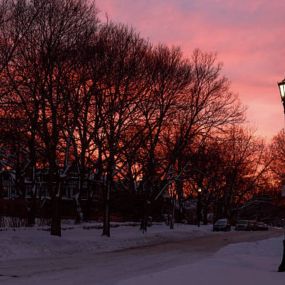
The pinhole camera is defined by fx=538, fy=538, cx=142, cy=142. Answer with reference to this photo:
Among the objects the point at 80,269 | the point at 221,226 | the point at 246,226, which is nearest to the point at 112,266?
the point at 80,269

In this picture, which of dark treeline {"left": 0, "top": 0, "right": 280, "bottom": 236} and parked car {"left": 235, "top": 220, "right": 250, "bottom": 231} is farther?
parked car {"left": 235, "top": 220, "right": 250, "bottom": 231}

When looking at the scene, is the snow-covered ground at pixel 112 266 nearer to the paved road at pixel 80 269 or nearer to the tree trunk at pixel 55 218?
the paved road at pixel 80 269

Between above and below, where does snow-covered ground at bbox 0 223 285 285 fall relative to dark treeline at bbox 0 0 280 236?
below

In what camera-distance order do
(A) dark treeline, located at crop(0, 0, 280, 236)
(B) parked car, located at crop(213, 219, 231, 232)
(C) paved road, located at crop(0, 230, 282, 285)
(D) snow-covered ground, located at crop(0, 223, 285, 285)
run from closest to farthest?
(D) snow-covered ground, located at crop(0, 223, 285, 285) < (C) paved road, located at crop(0, 230, 282, 285) < (A) dark treeline, located at crop(0, 0, 280, 236) < (B) parked car, located at crop(213, 219, 231, 232)

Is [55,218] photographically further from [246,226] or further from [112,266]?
[246,226]

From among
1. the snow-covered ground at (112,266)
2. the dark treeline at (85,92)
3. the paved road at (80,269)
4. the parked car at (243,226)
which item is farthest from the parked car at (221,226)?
the paved road at (80,269)

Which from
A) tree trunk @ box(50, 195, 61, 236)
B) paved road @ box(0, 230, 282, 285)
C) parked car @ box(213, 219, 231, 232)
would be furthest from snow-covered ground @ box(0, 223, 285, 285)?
parked car @ box(213, 219, 231, 232)

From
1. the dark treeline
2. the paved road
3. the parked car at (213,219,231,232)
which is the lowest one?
the paved road

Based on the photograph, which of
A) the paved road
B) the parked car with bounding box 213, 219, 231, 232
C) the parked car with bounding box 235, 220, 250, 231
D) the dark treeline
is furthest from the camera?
the parked car with bounding box 235, 220, 250, 231

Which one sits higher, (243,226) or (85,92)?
(85,92)

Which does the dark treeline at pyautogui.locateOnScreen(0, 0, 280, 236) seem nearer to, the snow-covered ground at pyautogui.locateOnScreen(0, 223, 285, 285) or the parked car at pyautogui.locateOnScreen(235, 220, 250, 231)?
the snow-covered ground at pyautogui.locateOnScreen(0, 223, 285, 285)

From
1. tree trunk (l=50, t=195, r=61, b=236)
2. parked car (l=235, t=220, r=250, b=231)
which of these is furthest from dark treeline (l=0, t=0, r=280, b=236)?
parked car (l=235, t=220, r=250, b=231)

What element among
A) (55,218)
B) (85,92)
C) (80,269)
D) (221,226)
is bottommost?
(80,269)

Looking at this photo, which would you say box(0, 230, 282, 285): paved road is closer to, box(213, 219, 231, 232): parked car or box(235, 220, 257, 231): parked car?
box(213, 219, 231, 232): parked car
